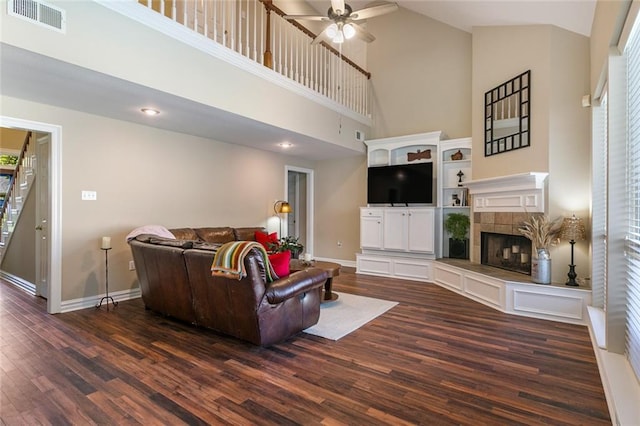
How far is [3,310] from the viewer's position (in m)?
4.02

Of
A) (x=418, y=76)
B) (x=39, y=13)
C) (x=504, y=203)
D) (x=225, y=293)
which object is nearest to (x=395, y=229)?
(x=504, y=203)

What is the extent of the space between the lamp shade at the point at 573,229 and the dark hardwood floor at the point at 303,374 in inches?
39.5

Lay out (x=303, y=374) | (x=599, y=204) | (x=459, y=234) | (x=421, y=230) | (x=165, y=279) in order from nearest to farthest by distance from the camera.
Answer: (x=303, y=374) < (x=599, y=204) < (x=165, y=279) < (x=459, y=234) < (x=421, y=230)

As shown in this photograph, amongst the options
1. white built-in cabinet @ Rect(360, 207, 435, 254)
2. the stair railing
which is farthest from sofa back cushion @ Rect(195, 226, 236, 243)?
the stair railing

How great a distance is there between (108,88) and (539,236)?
5.07 metres

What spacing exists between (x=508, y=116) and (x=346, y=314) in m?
3.56

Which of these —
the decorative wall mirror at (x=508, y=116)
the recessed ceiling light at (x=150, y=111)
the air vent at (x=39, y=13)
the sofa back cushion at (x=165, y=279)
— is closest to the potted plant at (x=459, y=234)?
the decorative wall mirror at (x=508, y=116)

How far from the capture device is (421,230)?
19.2ft

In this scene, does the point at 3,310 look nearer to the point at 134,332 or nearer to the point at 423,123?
the point at 134,332

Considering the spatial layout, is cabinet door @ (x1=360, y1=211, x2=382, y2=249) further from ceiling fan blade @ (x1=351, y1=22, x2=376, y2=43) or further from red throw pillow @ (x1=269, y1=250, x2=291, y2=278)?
red throw pillow @ (x1=269, y1=250, x2=291, y2=278)

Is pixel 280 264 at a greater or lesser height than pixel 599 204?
lesser

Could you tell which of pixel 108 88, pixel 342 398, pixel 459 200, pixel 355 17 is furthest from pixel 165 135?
pixel 459 200

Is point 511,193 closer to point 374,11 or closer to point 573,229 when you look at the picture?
point 573,229

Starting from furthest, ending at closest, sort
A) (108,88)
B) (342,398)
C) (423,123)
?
(423,123)
(108,88)
(342,398)
